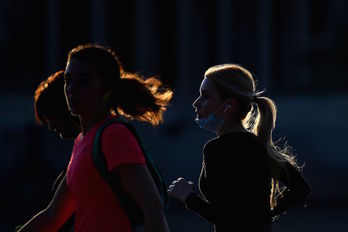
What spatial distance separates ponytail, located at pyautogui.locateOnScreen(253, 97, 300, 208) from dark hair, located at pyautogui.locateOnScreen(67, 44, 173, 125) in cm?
61

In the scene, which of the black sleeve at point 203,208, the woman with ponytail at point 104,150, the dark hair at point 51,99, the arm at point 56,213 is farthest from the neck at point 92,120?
the black sleeve at point 203,208

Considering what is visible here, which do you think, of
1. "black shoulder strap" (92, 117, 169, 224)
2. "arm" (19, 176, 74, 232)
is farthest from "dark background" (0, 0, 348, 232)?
"black shoulder strap" (92, 117, 169, 224)

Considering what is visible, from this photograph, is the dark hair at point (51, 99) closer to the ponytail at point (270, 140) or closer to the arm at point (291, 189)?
the ponytail at point (270, 140)

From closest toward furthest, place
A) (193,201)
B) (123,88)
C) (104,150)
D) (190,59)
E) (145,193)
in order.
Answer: (145,193) → (104,150) → (123,88) → (193,201) → (190,59)

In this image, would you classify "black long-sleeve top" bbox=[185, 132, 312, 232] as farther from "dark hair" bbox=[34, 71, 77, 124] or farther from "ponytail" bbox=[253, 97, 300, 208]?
"dark hair" bbox=[34, 71, 77, 124]

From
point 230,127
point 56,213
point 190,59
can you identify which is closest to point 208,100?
point 230,127

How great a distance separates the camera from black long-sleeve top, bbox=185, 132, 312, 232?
394cm

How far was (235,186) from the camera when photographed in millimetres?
3953

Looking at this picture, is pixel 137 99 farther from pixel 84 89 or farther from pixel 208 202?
pixel 208 202

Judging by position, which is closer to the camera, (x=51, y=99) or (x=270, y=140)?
(x=51, y=99)

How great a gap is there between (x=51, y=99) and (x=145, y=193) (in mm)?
1062

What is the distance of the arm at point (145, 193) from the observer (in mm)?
3174

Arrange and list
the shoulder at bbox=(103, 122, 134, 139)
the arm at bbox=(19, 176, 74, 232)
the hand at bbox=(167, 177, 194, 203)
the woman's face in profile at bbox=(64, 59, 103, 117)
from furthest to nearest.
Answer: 1. the hand at bbox=(167, 177, 194, 203)
2. the arm at bbox=(19, 176, 74, 232)
3. the woman's face in profile at bbox=(64, 59, 103, 117)
4. the shoulder at bbox=(103, 122, 134, 139)

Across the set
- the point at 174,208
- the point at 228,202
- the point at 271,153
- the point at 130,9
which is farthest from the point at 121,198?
the point at 130,9
